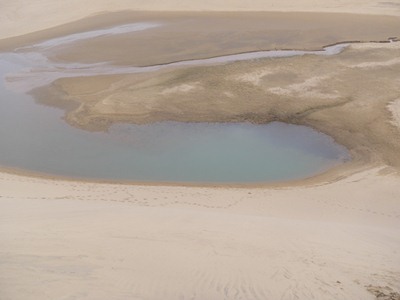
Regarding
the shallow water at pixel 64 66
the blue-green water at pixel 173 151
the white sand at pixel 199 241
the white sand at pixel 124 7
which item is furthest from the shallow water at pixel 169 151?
the white sand at pixel 124 7

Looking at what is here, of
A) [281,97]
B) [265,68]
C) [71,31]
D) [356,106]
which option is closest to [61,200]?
[281,97]

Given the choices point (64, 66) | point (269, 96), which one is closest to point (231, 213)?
point (269, 96)

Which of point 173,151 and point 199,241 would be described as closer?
point 199,241

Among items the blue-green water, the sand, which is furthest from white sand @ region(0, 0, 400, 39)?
the blue-green water

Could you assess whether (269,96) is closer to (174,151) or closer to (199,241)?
(174,151)

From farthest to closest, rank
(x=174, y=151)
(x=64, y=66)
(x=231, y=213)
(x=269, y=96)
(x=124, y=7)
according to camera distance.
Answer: (x=124, y=7)
(x=64, y=66)
(x=269, y=96)
(x=174, y=151)
(x=231, y=213)

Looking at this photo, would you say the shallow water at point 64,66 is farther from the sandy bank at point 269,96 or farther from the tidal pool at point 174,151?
the tidal pool at point 174,151
